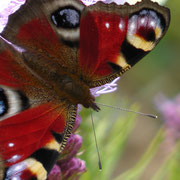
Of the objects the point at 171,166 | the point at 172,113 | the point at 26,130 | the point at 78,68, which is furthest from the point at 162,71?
the point at 26,130

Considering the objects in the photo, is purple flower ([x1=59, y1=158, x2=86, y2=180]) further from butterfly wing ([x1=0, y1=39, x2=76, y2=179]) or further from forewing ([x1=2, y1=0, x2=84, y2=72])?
forewing ([x1=2, y1=0, x2=84, y2=72])

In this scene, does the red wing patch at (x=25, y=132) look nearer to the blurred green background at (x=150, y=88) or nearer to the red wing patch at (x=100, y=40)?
the red wing patch at (x=100, y=40)

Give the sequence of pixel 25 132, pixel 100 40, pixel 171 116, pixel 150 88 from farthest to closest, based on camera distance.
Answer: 1. pixel 150 88
2. pixel 171 116
3. pixel 100 40
4. pixel 25 132

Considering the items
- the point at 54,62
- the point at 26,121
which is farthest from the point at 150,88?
the point at 26,121

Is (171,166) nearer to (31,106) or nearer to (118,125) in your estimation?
(118,125)

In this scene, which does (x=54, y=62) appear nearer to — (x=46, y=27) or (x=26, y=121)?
(x=46, y=27)

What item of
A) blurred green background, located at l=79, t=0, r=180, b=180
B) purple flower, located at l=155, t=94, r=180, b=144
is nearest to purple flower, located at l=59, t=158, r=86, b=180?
purple flower, located at l=155, t=94, r=180, b=144
